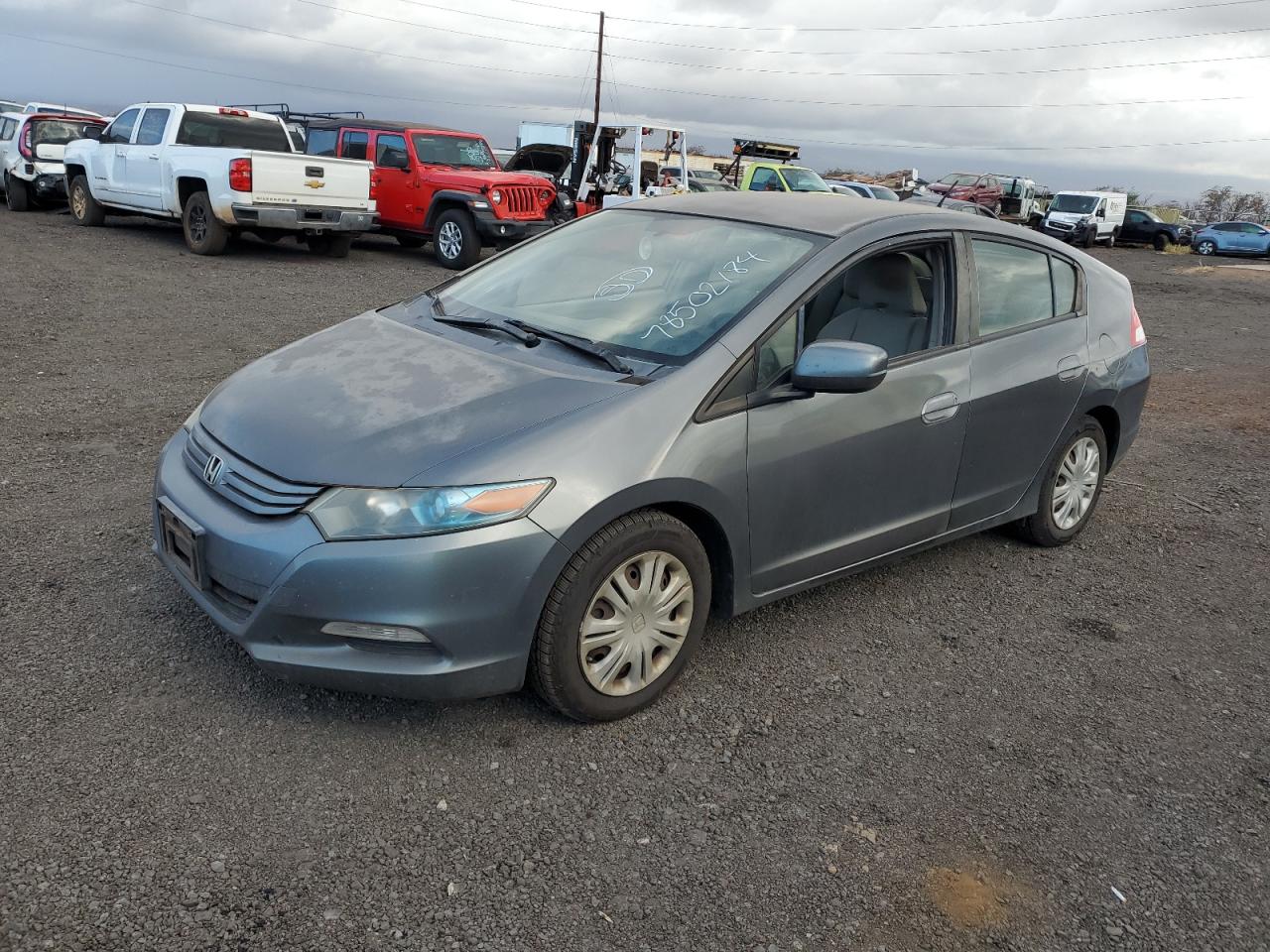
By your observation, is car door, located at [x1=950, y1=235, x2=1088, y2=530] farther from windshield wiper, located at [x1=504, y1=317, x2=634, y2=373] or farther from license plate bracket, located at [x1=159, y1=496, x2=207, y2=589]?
license plate bracket, located at [x1=159, y1=496, x2=207, y2=589]

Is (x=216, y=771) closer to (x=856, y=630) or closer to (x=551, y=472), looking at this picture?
(x=551, y=472)

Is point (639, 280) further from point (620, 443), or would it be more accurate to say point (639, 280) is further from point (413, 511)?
point (413, 511)

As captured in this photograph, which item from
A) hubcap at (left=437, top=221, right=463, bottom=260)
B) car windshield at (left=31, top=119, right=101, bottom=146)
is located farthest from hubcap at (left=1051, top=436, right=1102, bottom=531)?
car windshield at (left=31, top=119, right=101, bottom=146)

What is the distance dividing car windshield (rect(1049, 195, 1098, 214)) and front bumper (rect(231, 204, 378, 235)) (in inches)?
1102

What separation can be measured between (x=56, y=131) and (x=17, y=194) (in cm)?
132

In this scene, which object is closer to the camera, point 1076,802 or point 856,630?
point 1076,802

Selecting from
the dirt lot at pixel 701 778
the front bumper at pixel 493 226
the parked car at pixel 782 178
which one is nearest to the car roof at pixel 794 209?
the dirt lot at pixel 701 778


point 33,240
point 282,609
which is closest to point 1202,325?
point 282,609

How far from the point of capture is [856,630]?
4.04 m

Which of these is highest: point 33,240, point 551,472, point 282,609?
point 551,472

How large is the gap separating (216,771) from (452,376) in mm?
1386

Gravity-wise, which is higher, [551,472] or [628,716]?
[551,472]

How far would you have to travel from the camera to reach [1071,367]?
4.56 meters

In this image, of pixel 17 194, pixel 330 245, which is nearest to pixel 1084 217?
pixel 330 245
